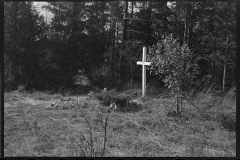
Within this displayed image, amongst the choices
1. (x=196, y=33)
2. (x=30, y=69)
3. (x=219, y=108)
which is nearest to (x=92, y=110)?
(x=219, y=108)

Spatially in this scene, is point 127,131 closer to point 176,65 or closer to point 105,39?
point 176,65

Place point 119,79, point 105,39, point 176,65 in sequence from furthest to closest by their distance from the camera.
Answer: point 105,39
point 119,79
point 176,65

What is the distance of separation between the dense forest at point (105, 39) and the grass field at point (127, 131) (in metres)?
2.77

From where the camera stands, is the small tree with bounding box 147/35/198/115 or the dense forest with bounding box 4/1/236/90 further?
the dense forest with bounding box 4/1/236/90

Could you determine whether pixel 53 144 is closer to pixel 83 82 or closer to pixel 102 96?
pixel 102 96

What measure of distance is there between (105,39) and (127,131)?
7.22 metres

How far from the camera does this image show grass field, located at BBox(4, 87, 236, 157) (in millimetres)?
3240

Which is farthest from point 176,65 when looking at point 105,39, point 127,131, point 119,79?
point 105,39

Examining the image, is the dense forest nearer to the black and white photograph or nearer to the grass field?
the black and white photograph

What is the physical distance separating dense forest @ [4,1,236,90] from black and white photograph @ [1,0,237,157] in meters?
0.04

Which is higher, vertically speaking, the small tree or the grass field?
the small tree

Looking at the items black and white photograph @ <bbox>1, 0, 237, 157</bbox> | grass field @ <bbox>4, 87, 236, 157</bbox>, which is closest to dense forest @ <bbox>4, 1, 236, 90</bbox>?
black and white photograph @ <bbox>1, 0, 237, 157</bbox>

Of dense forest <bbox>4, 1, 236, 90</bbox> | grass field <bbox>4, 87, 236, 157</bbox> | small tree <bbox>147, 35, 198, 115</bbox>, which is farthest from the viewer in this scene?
dense forest <bbox>4, 1, 236, 90</bbox>

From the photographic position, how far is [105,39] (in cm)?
1087
